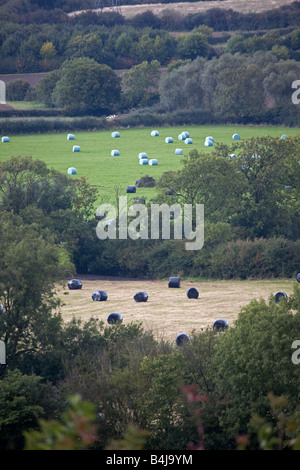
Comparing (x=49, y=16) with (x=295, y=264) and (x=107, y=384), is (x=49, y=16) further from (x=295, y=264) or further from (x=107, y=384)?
(x=107, y=384)

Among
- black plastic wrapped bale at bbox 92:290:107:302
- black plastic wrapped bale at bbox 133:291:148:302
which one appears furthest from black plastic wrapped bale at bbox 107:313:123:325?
black plastic wrapped bale at bbox 92:290:107:302

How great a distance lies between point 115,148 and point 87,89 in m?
25.0

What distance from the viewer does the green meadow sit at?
5569 centimetres

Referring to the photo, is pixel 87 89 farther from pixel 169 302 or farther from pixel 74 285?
pixel 169 302

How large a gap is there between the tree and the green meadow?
11.3 meters

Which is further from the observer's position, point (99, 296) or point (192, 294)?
point (192, 294)

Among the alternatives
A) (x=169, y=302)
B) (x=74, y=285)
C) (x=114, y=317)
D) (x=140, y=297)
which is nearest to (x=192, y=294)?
(x=169, y=302)

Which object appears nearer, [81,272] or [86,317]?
[86,317]

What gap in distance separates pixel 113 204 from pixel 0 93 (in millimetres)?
50776

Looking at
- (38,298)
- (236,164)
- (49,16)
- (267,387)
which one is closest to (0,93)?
(49,16)

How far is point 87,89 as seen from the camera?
3590 inches

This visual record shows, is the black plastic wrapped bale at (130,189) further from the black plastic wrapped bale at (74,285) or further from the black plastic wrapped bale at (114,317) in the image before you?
the black plastic wrapped bale at (114,317)

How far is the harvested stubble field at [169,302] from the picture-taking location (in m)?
27.7

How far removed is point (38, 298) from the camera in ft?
67.8
